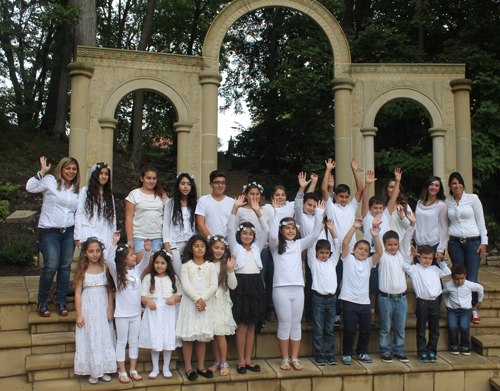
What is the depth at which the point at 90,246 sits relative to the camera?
14.8 feet

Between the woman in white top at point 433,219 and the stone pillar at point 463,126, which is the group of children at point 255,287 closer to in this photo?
the woman in white top at point 433,219

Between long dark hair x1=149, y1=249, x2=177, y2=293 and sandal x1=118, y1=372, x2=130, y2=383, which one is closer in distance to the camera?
sandal x1=118, y1=372, x2=130, y2=383

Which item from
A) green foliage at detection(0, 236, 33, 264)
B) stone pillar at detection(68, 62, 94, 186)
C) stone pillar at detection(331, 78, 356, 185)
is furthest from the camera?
stone pillar at detection(331, 78, 356, 185)

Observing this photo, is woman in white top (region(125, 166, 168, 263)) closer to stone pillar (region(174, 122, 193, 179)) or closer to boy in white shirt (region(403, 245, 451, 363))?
boy in white shirt (region(403, 245, 451, 363))

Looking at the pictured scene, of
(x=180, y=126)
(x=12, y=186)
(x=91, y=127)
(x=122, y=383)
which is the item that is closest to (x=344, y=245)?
(x=122, y=383)

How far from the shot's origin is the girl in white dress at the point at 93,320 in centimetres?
440

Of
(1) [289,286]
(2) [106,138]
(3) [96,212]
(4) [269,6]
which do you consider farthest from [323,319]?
(4) [269,6]

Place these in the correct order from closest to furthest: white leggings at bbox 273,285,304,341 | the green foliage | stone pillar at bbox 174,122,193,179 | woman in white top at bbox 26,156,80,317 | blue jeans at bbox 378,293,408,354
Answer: white leggings at bbox 273,285,304,341 < woman in white top at bbox 26,156,80,317 < blue jeans at bbox 378,293,408,354 < the green foliage < stone pillar at bbox 174,122,193,179

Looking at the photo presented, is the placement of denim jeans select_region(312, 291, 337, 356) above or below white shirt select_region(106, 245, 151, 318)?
below

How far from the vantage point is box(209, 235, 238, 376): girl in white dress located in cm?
473

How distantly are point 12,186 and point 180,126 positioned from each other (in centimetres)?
Result: 469

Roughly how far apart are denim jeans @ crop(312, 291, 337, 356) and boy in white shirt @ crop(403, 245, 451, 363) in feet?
3.54

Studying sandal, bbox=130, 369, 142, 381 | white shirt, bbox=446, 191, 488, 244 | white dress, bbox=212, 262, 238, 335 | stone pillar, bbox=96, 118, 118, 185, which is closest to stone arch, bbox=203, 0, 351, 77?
stone pillar, bbox=96, 118, 118, 185

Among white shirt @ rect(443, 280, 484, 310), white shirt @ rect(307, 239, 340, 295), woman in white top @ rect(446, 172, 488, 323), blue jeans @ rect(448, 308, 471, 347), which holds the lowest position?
blue jeans @ rect(448, 308, 471, 347)
